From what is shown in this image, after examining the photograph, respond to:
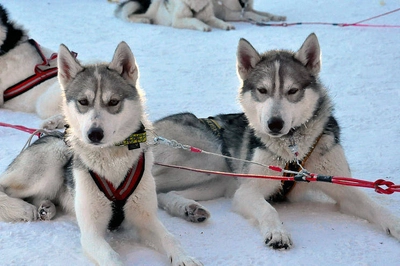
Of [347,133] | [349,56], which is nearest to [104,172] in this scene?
[347,133]

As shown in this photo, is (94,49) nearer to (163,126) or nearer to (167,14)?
(167,14)

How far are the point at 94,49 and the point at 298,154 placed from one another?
498 cm

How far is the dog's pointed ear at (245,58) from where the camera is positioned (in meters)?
3.54

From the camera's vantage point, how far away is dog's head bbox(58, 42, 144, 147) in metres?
2.72

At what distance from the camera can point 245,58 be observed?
3600 mm

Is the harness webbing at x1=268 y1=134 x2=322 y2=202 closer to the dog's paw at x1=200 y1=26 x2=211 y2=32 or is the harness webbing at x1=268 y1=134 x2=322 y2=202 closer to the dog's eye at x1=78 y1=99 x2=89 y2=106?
the dog's eye at x1=78 y1=99 x2=89 y2=106

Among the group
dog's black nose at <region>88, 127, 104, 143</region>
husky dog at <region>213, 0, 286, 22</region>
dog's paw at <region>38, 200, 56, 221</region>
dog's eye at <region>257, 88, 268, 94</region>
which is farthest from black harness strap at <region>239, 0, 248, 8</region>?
dog's black nose at <region>88, 127, 104, 143</region>

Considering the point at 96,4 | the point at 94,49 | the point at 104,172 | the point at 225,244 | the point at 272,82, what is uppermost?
the point at 272,82

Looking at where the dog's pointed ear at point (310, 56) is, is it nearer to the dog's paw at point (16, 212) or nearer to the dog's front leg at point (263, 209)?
the dog's front leg at point (263, 209)

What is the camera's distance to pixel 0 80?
18.6ft

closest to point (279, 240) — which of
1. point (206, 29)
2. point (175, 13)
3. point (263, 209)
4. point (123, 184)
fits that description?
point (263, 209)

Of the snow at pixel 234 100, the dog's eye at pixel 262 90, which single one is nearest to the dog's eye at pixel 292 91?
the dog's eye at pixel 262 90

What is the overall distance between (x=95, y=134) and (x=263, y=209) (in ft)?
3.57

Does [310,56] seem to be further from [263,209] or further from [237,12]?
[237,12]
